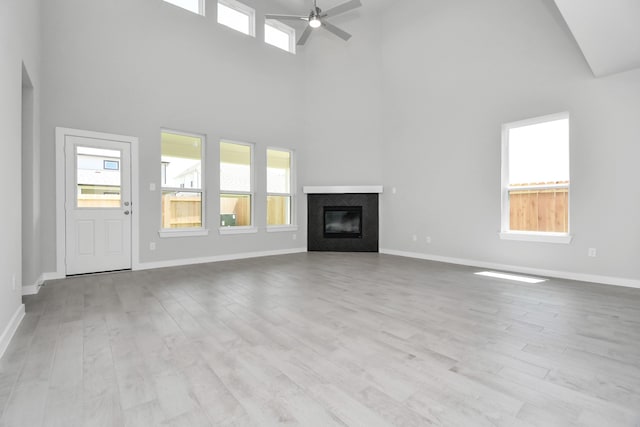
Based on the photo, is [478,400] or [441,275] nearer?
[478,400]

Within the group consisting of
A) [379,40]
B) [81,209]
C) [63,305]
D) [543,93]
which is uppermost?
[379,40]

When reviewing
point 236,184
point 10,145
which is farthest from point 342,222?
point 10,145

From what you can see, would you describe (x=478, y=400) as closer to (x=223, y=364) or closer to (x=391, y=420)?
(x=391, y=420)

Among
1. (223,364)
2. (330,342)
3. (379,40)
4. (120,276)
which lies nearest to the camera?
(223,364)

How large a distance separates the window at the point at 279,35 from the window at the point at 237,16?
0.35 m

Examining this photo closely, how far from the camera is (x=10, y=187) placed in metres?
2.49

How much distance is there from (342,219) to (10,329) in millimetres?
5727

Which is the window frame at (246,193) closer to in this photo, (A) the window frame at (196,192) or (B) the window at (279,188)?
(A) the window frame at (196,192)

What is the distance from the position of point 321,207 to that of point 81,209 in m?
4.38

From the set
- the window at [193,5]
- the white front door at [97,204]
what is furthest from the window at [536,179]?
the white front door at [97,204]

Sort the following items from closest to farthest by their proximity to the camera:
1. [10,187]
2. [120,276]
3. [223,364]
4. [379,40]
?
1. [223,364]
2. [10,187]
3. [120,276]
4. [379,40]

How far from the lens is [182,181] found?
18.3ft

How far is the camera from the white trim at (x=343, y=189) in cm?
698

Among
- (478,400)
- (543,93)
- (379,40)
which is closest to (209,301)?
(478,400)
